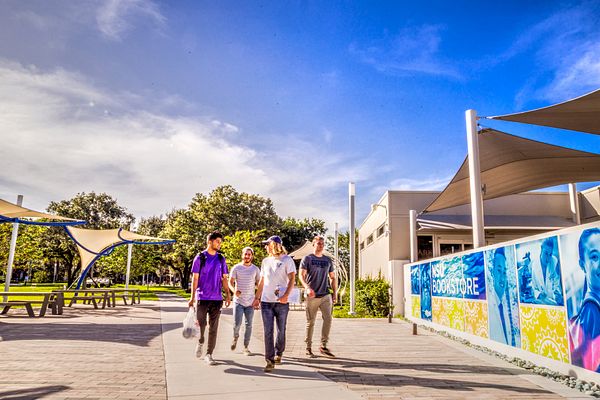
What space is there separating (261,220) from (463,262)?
31.2 meters

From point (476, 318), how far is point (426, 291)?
319 cm

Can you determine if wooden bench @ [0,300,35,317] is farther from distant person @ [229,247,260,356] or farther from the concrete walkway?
distant person @ [229,247,260,356]

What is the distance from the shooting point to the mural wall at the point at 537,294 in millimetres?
4547

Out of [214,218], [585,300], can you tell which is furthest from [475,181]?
[214,218]

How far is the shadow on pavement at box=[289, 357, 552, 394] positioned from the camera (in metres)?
4.51

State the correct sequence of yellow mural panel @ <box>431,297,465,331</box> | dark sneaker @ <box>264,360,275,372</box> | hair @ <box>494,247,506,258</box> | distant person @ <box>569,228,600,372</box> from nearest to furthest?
distant person @ <box>569,228,600,372</box>
dark sneaker @ <box>264,360,275,372</box>
hair @ <box>494,247,506,258</box>
yellow mural panel @ <box>431,297,465,331</box>

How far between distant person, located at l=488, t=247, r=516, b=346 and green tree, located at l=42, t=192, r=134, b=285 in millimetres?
39470

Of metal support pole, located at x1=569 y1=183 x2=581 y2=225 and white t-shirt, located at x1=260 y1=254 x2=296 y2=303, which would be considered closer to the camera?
white t-shirt, located at x1=260 y1=254 x2=296 y2=303

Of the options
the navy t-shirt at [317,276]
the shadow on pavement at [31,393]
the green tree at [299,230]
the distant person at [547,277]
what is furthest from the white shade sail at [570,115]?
the green tree at [299,230]

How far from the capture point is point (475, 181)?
8523 mm

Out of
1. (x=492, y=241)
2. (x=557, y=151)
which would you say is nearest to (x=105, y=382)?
(x=557, y=151)

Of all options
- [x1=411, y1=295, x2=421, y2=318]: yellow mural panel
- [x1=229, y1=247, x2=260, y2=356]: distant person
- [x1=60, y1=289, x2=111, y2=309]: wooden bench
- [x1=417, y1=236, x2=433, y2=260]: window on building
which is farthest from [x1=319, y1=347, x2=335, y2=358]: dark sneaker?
[x1=417, y1=236, x2=433, y2=260]: window on building

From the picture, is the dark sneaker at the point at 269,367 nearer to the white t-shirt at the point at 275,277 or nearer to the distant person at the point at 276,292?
the distant person at the point at 276,292

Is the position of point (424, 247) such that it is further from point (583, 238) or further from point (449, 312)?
point (583, 238)
